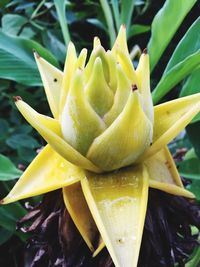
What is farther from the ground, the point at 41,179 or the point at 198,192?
the point at 41,179

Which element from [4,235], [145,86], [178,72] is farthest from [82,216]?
[4,235]

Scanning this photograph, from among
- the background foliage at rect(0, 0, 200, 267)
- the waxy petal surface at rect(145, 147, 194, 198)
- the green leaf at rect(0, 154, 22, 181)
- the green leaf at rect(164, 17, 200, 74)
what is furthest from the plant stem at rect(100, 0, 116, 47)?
the waxy petal surface at rect(145, 147, 194, 198)

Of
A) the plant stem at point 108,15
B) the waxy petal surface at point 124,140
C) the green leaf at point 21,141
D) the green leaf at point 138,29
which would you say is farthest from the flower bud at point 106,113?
the green leaf at point 138,29

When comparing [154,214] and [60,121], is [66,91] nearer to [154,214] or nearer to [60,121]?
[60,121]

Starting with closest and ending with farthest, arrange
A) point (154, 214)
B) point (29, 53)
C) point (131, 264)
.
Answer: point (131, 264) → point (154, 214) → point (29, 53)

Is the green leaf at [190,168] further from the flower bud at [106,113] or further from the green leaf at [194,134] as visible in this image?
the flower bud at [106,113]

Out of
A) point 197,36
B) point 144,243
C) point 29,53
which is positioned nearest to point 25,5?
point 29,53

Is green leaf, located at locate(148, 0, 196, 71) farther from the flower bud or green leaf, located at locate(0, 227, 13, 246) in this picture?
green leaf, located at locate(0, 227, 13, 246)
